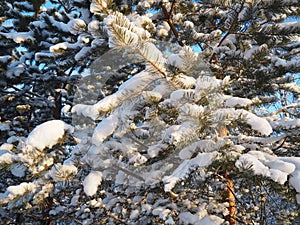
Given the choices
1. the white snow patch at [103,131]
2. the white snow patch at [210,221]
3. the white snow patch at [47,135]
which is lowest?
the white snow patch at [210,221]

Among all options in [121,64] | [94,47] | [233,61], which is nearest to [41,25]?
[121,64]

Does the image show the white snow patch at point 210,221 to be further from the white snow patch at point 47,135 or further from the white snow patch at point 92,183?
the white snow patch at point 47,135

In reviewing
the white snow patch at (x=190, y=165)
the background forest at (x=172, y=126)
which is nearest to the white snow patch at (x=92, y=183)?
the background forest at (x=172, y=126)

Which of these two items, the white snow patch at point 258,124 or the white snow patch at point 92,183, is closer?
the white snow patch at point 258,124

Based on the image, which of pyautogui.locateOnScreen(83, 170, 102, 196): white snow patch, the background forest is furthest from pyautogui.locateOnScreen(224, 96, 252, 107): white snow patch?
pyautogui.locateOnScreen(83, 170, 102, 196): white snow patch

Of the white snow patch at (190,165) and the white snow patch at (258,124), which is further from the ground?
the white snow patch at (258,124)

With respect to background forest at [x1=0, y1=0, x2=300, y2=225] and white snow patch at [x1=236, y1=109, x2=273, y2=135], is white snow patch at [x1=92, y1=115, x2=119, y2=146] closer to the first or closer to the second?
background forest at [x1=0, y1=0, x2=300, y2=225]

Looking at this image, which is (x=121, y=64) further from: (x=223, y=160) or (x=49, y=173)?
(x=223, y=160)

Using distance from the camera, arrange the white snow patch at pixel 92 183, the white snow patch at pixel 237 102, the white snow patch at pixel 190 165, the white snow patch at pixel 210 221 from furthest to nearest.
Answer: the white snow patch at pixel 210 221
the white snow patch at pixel 92 183
the white snow patch at pixel 237 102
the white snow patch at pixel 190 165

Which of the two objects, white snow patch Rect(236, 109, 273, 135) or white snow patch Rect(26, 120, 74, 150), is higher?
white snow patch Rect(236, 109, 273, 135)

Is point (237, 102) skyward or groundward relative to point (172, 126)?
skyward

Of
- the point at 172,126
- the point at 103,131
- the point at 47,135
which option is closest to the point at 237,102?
the point at 172,126


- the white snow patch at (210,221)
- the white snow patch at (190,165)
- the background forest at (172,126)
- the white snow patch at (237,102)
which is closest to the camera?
the white snow patch at (190,165)

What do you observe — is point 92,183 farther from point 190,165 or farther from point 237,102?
point 237,102
